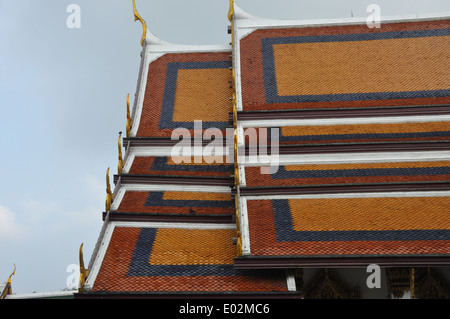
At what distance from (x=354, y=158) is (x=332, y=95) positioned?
11.4ft

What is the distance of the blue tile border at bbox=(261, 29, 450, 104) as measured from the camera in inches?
744

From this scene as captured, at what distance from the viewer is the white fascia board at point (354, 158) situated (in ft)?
53.4

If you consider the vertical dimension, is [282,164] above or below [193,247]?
above

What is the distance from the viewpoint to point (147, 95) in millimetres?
21703

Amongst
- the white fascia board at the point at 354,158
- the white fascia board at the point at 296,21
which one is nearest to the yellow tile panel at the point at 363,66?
the white fascia board at the point at 296,21

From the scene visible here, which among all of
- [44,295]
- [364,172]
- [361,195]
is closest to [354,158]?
[364,172]

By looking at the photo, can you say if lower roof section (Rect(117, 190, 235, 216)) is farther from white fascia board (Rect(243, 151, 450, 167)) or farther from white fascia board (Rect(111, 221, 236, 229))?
white fascia board (Rect(243, 151, 450, 167))

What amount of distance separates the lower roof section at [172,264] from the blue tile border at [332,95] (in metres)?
6.19

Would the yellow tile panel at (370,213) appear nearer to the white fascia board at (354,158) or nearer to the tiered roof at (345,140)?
the tiered roof at (345,140)

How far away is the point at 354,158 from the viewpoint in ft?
54.3

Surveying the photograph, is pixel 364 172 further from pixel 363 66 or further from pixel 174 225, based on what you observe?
pixel 363 66
